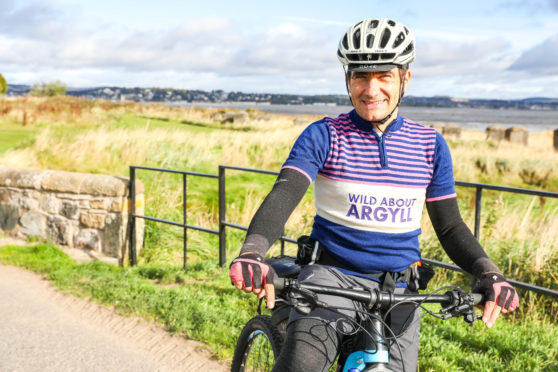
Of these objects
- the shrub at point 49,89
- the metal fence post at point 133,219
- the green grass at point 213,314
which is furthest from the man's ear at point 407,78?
the shrub at point 49,89

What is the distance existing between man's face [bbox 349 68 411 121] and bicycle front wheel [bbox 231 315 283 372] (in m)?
1.04

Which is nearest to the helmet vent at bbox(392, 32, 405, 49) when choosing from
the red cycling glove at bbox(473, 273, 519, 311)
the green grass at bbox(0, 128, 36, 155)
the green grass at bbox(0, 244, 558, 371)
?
the red cycling glove at bbox(473, 273, 519, 311)

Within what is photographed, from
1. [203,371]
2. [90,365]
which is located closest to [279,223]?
[203,371]

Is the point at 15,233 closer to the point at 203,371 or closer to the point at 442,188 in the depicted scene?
the point at 203,371

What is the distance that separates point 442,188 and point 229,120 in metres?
37.0

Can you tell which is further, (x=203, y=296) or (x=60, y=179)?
(x=60, y=179)

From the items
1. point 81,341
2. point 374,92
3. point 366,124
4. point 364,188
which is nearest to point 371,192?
point 364,188

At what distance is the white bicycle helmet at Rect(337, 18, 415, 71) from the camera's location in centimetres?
247

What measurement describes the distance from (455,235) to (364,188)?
0.48 meters

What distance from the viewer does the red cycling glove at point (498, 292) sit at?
2.21 m

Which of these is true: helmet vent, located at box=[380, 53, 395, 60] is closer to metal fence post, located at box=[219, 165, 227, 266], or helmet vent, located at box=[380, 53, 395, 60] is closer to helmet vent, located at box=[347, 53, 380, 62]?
helmet vent, located at box=[347, 53, 380, 62]

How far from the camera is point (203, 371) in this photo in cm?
432

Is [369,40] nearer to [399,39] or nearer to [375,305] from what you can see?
[399,39]

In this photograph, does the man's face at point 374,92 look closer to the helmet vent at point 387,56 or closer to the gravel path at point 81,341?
the helmet vent at point 387,56
